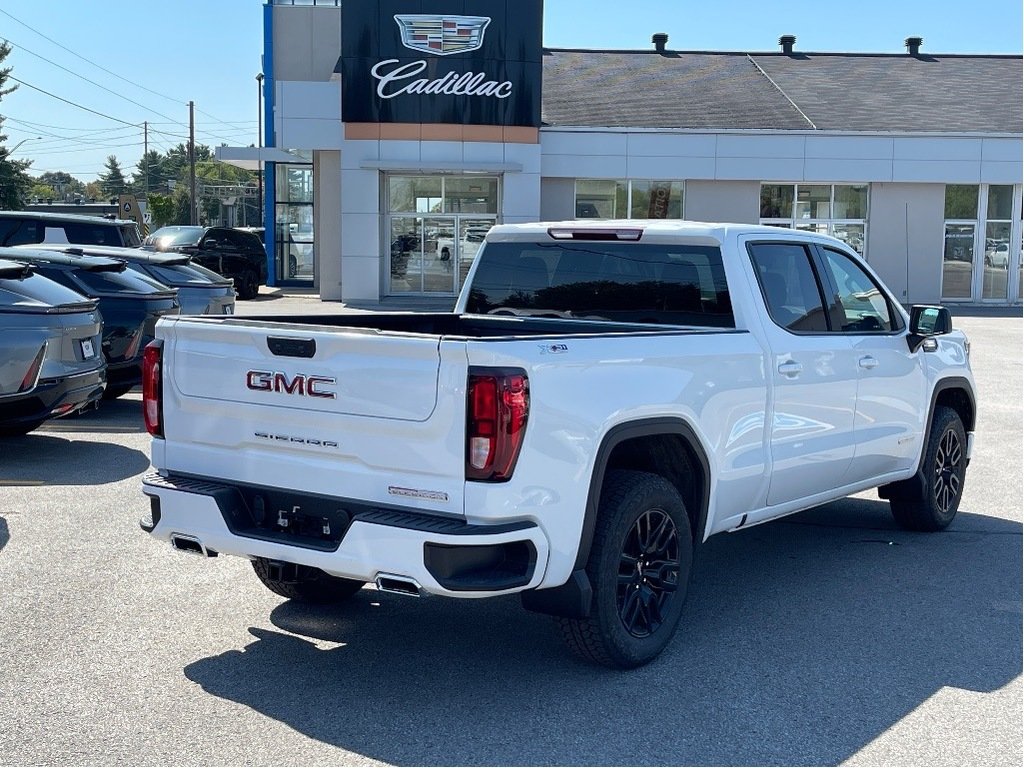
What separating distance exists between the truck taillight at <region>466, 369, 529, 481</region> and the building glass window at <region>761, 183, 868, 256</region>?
96.4 feet

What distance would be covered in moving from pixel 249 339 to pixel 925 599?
3.84 meters

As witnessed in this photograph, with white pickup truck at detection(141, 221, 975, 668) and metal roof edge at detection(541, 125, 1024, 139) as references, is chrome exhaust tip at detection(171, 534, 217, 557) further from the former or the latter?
metal roof edge at detection(541, 125, 1024, 139)

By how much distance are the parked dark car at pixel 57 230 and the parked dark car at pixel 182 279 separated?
165cm

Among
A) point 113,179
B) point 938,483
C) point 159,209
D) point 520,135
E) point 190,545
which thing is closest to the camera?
point 190,545

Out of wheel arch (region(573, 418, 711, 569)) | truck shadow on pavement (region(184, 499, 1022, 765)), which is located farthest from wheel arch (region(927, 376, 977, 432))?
wheel arch (region(573, 418, 711, 569))

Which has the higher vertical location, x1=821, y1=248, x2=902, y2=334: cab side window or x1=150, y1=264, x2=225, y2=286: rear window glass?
x1=821, y1=248, x2=902, y2=334: cab side window

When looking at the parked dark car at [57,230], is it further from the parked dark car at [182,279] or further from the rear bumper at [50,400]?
the rear bumper at [50,400]

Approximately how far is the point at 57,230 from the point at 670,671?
14299 millimetres

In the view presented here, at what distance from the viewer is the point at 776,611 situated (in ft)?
20.1

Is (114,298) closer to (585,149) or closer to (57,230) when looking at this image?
(57,230)

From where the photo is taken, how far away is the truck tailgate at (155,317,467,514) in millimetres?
4449

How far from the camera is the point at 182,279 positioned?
15.3m

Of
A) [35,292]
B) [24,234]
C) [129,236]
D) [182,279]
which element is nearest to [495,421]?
[35,292]

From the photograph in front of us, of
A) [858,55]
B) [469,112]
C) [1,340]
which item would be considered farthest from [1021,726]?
[858,55]
